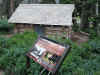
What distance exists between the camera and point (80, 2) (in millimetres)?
17656

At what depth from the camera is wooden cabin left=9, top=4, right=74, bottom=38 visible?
13150mm

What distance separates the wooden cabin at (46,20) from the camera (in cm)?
1315

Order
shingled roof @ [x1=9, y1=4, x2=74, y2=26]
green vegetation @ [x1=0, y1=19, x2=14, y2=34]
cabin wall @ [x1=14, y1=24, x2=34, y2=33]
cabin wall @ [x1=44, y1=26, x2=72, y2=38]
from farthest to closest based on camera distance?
green vegetation @ [x1=0, y1=19, x2=14, y2=34] → cabin wall @ [x1=14, y1=24, x2=34, y2=33] → shingled roof @ [x1=9, y1=4, x2=74, y2=26] → cabin wall @ [x1=44, y1=26, x2=72, y2=38]

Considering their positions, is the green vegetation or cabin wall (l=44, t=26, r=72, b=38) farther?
the green vegetation

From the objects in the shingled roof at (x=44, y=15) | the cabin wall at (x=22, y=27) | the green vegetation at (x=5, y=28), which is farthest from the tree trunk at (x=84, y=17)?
the green vegetation at (x=5, y=28)

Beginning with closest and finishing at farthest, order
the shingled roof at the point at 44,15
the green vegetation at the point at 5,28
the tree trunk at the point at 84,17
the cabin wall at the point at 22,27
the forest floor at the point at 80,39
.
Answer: the shingled roof at the point at 44,15 < the forest floor at the point at 80,39 < the cabin wall at the point at 22,27 < the green vegetation at the point at 5,28 < the tree trunk at the point at 84,17

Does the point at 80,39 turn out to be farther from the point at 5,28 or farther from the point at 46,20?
the point at 5,28

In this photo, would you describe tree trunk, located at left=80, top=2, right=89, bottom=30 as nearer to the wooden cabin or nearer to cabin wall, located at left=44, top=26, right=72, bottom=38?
the wooden cabin

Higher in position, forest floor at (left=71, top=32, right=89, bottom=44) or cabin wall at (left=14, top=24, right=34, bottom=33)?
cabin wall at (left=14, top=24, right=34, bottom=33)

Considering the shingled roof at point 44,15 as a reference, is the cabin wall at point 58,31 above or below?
below

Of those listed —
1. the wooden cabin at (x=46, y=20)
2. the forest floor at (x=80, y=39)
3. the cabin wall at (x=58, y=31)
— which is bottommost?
the forest floor at (x=80, y=39)

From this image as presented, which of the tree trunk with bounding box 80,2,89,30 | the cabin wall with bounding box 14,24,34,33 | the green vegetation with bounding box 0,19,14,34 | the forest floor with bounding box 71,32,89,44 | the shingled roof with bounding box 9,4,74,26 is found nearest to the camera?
the shingled roof with bounding box 9,4,74,26

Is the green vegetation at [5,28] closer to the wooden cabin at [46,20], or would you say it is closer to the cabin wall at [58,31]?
the wooden cabin at [46,20]

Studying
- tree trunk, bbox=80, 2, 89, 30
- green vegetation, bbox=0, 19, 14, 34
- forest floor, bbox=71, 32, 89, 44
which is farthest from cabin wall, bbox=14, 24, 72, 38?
tree trunk, bbox=80, 2, 89, 30
